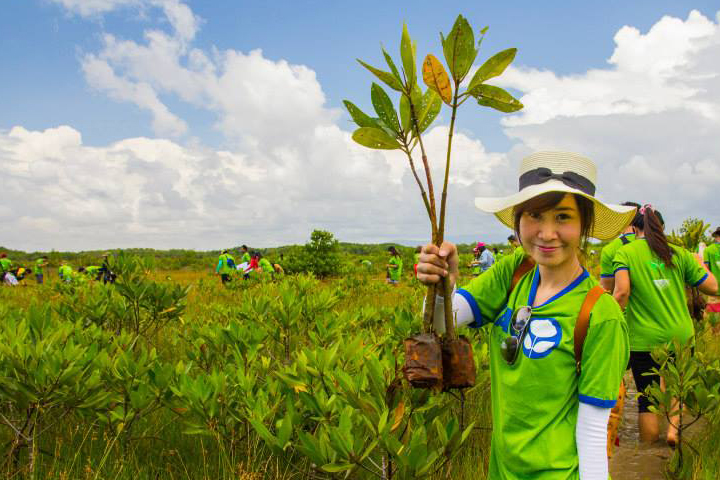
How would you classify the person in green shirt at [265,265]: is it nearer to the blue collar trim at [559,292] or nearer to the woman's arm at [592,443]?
the blue collar trim at [559,292]

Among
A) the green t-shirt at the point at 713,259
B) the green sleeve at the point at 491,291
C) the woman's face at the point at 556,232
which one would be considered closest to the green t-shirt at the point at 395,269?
the green t-shirt at the point at 713,259

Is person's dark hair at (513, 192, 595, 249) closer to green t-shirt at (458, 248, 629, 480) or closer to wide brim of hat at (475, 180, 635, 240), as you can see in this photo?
wide brim of hat at (475, 180, 635, 240)

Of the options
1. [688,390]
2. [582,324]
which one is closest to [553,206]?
[582,324]

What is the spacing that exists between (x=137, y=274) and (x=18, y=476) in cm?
196

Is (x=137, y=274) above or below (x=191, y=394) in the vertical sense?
above

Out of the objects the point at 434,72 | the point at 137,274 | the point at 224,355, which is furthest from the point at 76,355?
the point at 434,72

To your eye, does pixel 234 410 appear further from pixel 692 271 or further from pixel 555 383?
pixel 692 271

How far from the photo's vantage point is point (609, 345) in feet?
4.66

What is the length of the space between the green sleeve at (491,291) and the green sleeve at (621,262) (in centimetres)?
251

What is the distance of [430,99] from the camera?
1.18 m

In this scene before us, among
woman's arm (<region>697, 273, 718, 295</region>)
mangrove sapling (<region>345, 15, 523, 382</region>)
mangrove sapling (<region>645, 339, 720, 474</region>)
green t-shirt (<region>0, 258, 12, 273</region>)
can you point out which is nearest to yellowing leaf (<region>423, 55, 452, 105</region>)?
mangrove sapling (<region>345, 15, 523, 382</region>)

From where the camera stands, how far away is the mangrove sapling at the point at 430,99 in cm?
112

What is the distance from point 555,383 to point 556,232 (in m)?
Answer: 0.49

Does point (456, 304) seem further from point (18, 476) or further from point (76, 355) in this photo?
point (18, 476)
